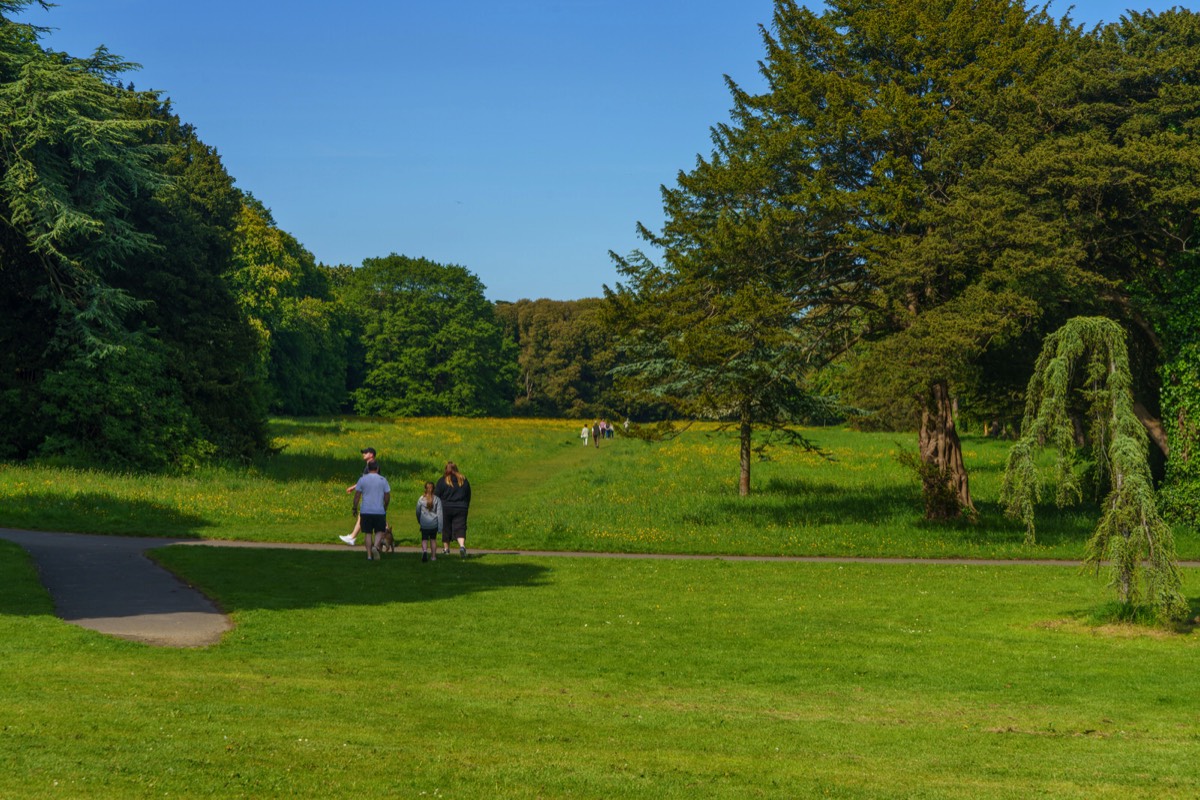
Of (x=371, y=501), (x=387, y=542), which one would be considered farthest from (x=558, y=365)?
(x=371, y=501)

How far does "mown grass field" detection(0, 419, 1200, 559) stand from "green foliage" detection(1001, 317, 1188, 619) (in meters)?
9.82

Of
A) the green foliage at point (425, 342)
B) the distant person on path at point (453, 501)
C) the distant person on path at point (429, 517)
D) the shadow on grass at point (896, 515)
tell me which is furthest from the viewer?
the green foliage at point (425, 342)

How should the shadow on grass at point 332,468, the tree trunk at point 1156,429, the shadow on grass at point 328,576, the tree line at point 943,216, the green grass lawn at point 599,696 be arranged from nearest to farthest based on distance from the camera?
1. the green grass lawn at point 599,696
2. the shadow on grass at point 328,576
3. the tree line at point 943,216
4. the tree trunk at point 1156,429
5. the shadow on grass at point 332,468

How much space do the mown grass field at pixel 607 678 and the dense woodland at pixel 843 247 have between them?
5.17 metres

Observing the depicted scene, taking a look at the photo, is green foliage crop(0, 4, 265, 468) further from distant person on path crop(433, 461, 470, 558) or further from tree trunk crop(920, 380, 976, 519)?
tree trunk crop(920, 380, 976, 519)

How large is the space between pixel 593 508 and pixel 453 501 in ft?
32.0

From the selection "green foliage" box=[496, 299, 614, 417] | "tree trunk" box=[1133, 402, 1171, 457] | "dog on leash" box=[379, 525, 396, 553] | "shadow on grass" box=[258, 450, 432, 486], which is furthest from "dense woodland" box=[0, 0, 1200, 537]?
"green foliage" box=[496, 299, 614, 417]

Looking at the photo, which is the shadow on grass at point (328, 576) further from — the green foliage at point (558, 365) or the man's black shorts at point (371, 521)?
the green foliage at point (558, 365)

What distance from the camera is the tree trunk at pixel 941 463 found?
3130cm

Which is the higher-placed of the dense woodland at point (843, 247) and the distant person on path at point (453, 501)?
the dense woodland at point (843, 247)

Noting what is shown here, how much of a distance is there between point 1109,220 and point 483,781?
27.0m

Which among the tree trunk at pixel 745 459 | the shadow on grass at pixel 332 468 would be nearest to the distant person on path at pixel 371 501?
the shadow on grass at pixel 332 468

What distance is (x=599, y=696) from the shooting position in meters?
12.2

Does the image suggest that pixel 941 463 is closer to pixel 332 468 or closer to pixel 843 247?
pixel 843 247
